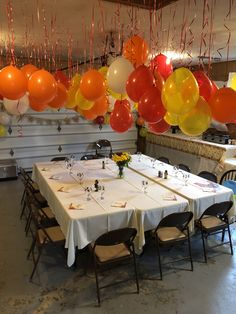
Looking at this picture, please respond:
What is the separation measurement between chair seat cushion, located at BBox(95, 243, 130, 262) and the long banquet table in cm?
17

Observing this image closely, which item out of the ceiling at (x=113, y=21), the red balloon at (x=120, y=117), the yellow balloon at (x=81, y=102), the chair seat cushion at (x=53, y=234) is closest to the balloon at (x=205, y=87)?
the ceiling at (x=113, y=21)

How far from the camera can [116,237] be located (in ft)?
9.65

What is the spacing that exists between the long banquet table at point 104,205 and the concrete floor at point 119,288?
38cm

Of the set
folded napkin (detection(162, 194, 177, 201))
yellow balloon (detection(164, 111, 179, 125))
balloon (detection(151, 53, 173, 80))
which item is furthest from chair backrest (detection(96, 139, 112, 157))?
yellow balloon (detection(164, 111, 179, 125))

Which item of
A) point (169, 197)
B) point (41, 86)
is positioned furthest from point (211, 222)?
point (41, 86)

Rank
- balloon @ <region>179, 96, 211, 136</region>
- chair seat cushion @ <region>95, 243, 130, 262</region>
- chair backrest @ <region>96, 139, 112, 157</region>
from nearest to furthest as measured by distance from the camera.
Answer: balloon @ <region>179, 96, 211, 136</region>, chair seat cushion @ <region>95, 243, 130, 262</region>, chair backrest @ <region>96, 139, 112, 157</region>

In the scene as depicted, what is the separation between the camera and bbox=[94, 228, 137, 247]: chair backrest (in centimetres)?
288

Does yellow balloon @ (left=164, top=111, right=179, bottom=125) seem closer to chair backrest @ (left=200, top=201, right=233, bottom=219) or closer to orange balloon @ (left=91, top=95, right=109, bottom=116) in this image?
orange balloon @ (left=91, top=95, right=109, bottom=116)

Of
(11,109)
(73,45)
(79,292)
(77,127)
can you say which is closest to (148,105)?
(79,292)

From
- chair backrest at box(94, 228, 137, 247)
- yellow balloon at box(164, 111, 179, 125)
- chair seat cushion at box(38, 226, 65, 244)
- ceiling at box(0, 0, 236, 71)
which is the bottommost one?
chair seat cushion at box(38, 226, 65, 244)

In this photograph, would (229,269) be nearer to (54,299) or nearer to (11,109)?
(54,299)

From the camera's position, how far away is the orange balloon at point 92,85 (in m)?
3.14

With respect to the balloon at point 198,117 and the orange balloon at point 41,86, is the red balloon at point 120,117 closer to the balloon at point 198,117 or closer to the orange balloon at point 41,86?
the orange balloon at point 41,86

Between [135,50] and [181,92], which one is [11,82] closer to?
[135,50]
